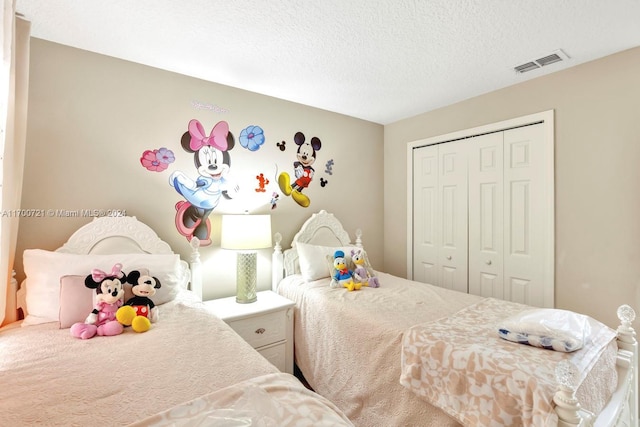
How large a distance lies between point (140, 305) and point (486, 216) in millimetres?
2758

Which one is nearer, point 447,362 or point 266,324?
point 447,362

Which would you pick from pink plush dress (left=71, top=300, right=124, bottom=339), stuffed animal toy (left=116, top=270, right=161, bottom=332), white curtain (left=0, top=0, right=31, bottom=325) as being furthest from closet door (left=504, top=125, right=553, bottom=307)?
white curtain (left=0, top=0, right=31, bottom=325)

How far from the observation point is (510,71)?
232 centimetres

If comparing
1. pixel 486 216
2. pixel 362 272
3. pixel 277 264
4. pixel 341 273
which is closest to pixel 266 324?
pixel 277 264

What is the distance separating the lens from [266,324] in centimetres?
223

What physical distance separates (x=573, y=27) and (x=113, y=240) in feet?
10.1

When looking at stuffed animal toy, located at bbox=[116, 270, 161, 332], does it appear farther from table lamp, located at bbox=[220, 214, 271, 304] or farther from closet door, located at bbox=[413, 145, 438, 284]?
closet door, located at bbox=[413, 145, 438, 284]

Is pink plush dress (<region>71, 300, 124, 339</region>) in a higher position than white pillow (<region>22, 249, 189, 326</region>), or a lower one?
lower

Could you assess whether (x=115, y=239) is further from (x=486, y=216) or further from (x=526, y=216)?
(x=526, y=216)

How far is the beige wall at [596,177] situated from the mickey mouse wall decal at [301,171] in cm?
179

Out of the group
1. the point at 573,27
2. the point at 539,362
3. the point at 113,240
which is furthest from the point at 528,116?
the point at 113,240

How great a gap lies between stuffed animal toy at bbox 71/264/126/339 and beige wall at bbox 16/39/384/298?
61 centimetres

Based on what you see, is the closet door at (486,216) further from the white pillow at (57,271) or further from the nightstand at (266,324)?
the white pillow at (57,271)

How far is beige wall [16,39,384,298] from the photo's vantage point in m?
1.88
